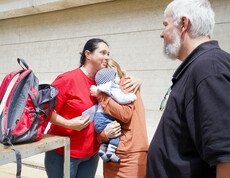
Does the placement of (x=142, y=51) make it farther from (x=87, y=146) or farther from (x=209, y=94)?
(x=209, y=94)

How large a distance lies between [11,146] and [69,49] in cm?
323

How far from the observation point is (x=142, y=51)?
362cm

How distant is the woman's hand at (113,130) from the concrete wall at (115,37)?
1.98 m

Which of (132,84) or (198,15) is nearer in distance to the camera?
(198,15)

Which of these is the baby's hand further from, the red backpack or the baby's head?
the red backpack

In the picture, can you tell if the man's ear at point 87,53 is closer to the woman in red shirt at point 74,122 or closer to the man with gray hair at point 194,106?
the woman in red shirt at point 74,122

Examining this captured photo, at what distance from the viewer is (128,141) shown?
5.24 ft

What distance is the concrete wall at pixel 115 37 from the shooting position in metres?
3.47

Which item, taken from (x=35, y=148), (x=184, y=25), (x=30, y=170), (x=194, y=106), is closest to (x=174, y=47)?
(x=184, y=25)

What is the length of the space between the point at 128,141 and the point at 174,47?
791 millimetres

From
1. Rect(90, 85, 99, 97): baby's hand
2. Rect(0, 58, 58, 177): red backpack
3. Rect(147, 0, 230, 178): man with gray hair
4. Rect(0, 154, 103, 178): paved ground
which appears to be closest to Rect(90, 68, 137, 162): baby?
Rect(90, 85, 99, 97): baby's hand

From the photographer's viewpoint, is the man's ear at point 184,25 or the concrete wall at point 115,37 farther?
the concrete wall at point 115,37

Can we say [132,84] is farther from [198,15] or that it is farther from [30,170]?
[30,170]

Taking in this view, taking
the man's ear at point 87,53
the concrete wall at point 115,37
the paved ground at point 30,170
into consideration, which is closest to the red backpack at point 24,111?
the man's ear at point 87,53
